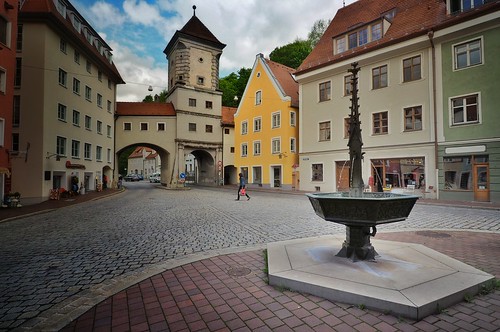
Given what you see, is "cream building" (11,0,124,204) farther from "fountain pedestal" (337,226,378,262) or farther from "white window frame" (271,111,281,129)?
"fountain pedestal" (337,226,378,262)

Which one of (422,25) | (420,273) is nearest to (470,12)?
(422,25)

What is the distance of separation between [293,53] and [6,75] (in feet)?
128

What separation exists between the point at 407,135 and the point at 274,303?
821 inches

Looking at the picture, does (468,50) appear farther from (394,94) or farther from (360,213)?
(360,213)

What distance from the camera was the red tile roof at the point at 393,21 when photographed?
1926 cm

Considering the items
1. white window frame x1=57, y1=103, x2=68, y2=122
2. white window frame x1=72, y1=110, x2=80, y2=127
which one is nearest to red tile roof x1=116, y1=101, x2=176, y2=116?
white window frame x1=72, y1=110, x2=80, y2=127

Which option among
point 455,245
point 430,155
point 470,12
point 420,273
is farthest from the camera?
point 430,155

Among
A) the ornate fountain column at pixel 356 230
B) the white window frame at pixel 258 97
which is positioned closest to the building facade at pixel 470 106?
the ornate fountain column at pixel 356 230

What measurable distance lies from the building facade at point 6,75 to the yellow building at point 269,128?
2313cm

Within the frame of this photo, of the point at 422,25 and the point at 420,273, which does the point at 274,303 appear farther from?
the point at 422,25

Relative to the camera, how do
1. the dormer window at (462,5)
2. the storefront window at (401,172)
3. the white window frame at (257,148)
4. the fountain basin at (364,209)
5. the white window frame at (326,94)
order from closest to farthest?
1. the fountain basin at (364,209)
2. the dormer window at (462,5)
3. the storefront window at (401,172)
4. the white window frame at (326,94)
5. the white window frame at (257,148)

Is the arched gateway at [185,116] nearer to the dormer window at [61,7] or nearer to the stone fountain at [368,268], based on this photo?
the dormer window at [61,7]

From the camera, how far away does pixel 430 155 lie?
19.6m

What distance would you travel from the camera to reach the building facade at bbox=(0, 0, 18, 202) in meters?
16.4
